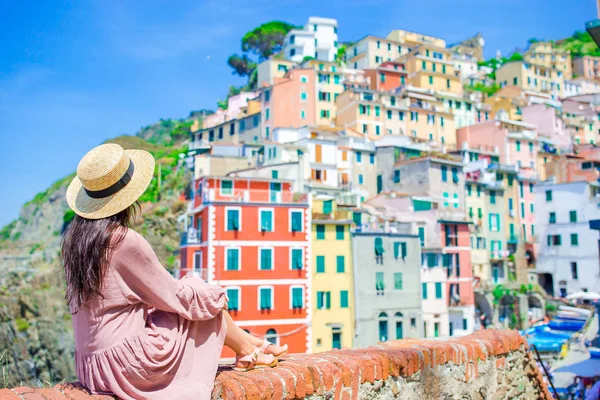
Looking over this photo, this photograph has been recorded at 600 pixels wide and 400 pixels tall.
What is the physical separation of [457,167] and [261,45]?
144 feet

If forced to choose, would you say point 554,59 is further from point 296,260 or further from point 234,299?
point 234,299

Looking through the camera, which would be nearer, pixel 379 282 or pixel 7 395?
pixel 7 395

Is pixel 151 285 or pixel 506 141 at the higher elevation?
pixel 506 141

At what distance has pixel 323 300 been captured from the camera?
104ft

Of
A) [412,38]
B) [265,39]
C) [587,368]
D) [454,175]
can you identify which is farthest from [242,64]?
[587,368]

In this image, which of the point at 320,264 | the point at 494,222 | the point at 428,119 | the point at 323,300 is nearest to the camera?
the point at 323,300

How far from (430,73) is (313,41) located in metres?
16.4

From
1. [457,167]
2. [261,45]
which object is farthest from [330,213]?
[261,45]

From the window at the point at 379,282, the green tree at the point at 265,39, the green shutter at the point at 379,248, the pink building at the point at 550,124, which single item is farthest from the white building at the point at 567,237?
the green tree at the point at 265,39

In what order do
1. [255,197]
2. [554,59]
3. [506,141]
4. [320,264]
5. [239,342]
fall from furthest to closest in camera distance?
[554,59] → [506,141] → [320,264] → [255,197] → [239,342]

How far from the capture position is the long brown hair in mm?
2998

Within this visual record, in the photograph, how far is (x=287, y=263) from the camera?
30.5 meters

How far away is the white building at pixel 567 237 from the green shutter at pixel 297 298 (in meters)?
29.0

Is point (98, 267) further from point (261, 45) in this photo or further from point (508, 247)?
point (261, 45)
